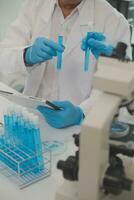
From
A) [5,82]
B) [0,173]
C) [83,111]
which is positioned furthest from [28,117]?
[5,82]

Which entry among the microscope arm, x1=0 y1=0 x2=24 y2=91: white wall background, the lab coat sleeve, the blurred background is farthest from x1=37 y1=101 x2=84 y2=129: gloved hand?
x1=0 y1=0 x2=24 y2=91: white wall background

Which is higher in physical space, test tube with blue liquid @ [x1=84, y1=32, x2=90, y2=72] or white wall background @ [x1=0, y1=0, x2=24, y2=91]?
white wall background @ [x1=0, y1=0, x2=24, y2=91]

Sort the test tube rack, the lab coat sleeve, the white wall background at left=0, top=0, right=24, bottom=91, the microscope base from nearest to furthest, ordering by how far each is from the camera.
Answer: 1. the microscope base
2. the test tube rack
3. the lab coat sleeve
4. the white wall background at left=0, top=0, right=24, bottom=91

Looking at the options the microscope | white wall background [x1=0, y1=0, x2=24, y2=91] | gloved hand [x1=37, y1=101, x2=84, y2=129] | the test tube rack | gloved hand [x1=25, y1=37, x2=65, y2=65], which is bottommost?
the test tube rack

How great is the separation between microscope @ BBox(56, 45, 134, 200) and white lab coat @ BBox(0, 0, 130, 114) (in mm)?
870

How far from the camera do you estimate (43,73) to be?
162cm

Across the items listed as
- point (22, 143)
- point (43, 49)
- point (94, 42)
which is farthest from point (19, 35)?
point (22, 143)

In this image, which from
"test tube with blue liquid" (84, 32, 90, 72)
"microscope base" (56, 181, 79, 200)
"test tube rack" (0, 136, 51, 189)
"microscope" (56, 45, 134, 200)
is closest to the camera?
"microscope" (56, 45, 134, 200)

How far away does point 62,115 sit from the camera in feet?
4.09

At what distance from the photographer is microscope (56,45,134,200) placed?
61cm

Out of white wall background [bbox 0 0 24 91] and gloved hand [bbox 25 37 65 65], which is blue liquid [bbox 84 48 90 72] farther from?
white wall background [bbox 0 0 24 91]

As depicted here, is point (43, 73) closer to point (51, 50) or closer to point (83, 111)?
point (51, 50)

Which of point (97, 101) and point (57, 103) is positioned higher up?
point (97, 101)

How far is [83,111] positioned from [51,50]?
0.91ft
